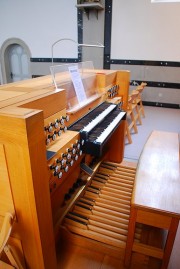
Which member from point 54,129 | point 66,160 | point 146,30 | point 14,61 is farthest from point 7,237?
point 14,61

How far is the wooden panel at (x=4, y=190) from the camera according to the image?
37.4 inches

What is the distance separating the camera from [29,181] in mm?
944

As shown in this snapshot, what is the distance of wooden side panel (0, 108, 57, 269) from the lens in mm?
860

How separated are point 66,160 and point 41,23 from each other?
19.5 feet

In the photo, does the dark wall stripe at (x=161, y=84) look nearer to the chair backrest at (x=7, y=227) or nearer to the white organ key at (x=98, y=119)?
the white organ key at (x=98, y=119)

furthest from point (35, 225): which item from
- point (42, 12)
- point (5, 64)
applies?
point (5, 64)

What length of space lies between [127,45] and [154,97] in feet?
5.09

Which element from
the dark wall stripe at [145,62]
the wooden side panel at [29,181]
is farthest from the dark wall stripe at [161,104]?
the wooden side panel at [29,181]

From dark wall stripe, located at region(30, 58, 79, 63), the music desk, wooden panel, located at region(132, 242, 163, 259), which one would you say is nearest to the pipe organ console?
wooden panel, located at region(132, 242, 163, 259)

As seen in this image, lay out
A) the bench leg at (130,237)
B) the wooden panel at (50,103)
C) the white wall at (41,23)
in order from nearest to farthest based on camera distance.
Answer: the wooden panel at (50,103)
the bench leg at (130,237)
the white wall at (41,23)

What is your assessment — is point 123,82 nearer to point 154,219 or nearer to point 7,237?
point 154,219

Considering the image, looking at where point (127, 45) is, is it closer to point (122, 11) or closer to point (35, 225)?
point (122, 11)

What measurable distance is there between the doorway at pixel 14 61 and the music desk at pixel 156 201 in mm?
6121

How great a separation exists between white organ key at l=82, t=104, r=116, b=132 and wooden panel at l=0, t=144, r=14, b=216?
29.2 inches
